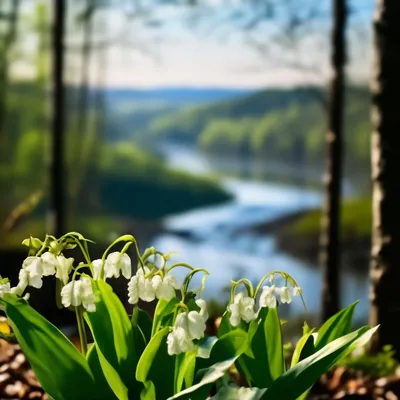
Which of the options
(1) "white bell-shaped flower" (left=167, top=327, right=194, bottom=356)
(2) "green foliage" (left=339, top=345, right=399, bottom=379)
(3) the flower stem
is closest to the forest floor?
(2) "green foliage" (left=339, top=345, right=399, bottom=379)

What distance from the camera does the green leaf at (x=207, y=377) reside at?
1.09 m

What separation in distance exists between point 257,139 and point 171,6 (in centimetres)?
110

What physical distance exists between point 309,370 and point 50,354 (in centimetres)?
44

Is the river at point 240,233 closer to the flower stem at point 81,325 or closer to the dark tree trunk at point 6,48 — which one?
the dark tree trunk at point 6,48

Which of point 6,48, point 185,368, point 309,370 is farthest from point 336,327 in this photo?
point 6,48

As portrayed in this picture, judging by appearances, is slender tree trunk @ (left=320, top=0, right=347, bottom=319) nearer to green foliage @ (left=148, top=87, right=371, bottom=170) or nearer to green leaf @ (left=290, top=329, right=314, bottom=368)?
green leaf @ (left=290, top=329, right=314, bottom=368)

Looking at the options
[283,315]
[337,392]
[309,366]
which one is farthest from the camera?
[283,315]

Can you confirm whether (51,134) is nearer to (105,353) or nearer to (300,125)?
(300,125)

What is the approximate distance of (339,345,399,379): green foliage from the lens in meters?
2.27

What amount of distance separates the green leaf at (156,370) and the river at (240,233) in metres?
3.51

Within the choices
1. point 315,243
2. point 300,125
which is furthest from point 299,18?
point 315,243

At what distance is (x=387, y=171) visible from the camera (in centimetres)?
232

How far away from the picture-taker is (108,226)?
5004 mm

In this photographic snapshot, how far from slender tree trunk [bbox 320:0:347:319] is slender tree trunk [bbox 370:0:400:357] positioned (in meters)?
0.57
